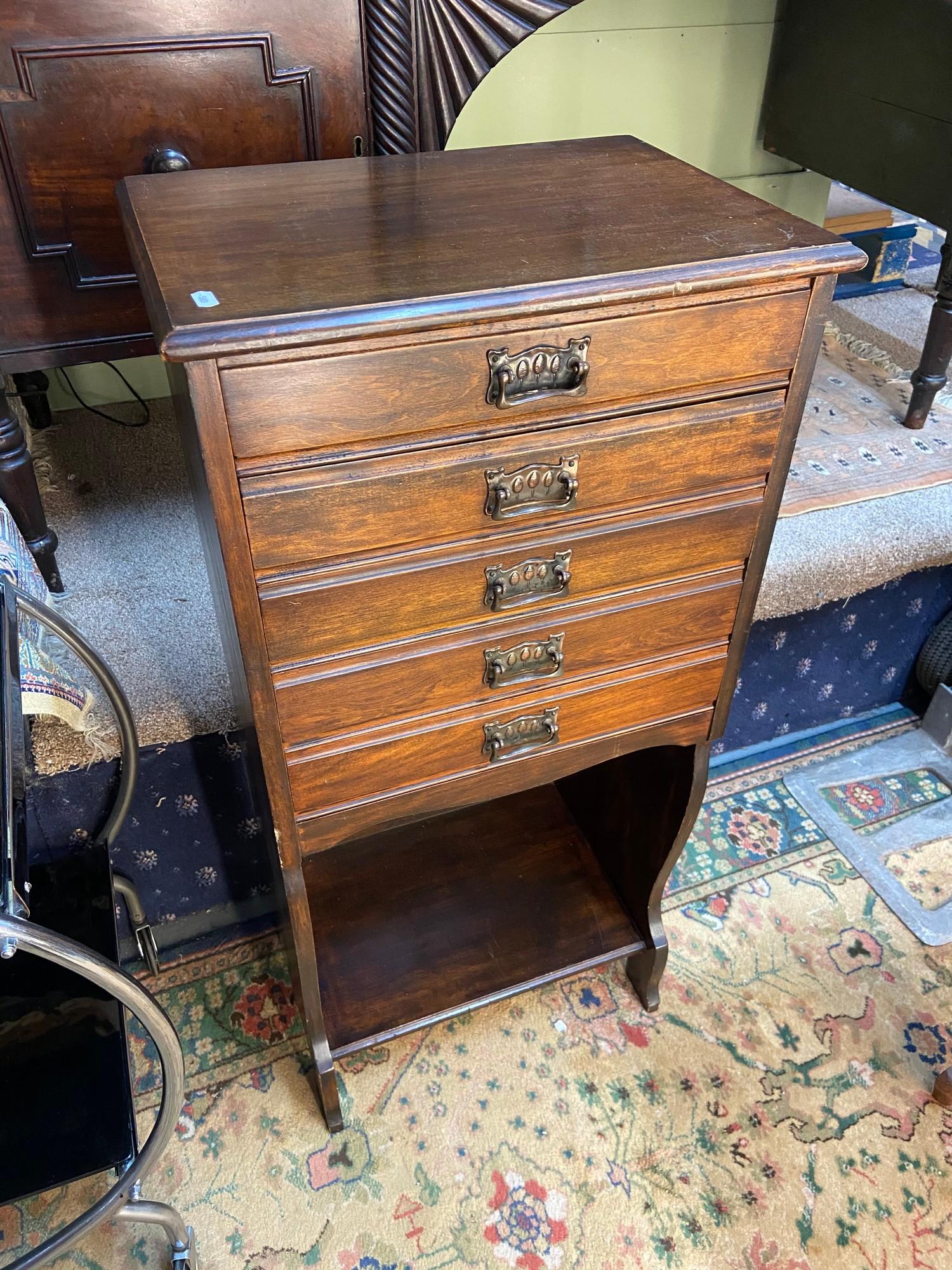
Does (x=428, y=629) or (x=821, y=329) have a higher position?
(x=821, y=329)

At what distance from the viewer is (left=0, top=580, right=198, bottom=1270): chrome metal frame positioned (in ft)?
2.11

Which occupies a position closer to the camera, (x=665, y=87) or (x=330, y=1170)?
(x=330, y=1170)

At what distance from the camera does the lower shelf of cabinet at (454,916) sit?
107cm

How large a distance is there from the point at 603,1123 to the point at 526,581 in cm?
69

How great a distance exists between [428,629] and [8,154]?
589mm

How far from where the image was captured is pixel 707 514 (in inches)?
30.1

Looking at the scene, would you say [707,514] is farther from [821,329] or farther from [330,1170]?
[330,1170]

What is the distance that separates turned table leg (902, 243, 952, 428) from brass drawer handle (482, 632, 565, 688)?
0.94 metres

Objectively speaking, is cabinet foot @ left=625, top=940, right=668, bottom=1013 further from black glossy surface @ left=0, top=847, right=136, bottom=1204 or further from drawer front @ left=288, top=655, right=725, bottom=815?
black glossy surface @ left=0, top=847, right=136, bottom=1204

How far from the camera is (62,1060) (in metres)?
0.81

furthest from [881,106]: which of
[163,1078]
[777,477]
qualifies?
[163,1078]

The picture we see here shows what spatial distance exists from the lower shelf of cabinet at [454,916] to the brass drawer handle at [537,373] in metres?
0.70

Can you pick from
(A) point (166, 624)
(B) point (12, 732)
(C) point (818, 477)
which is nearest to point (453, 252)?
(B) point (12, 732)

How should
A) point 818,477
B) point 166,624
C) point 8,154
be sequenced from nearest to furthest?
point 8,154 → point 166,624 → point 818,477
